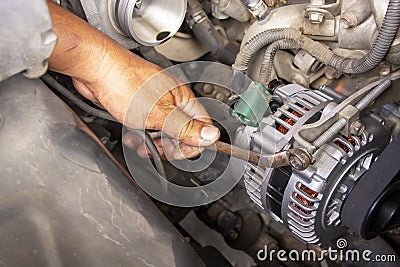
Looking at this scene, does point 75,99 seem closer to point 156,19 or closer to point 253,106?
point 156,19

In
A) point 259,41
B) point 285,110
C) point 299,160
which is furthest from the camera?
point 259,41

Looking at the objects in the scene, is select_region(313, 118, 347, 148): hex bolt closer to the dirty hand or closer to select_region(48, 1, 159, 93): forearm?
the dirty hand

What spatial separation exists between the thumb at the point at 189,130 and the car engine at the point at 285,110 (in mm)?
71

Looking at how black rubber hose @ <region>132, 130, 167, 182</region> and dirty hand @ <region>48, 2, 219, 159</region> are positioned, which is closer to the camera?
dirty hand @ <region>48, 2, 219, 159</region>

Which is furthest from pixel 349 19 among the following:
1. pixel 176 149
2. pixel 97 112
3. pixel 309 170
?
pixel 97 112

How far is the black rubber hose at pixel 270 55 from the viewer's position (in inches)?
37.8

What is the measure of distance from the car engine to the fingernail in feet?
0.21

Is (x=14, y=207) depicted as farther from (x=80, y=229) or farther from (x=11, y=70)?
(x=11, y=70)

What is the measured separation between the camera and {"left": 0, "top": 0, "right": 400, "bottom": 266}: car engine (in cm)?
80

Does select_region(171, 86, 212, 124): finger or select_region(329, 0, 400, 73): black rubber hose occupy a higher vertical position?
select_region(329, 0, 400, 73): black rubber hose

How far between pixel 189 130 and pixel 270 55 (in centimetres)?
23

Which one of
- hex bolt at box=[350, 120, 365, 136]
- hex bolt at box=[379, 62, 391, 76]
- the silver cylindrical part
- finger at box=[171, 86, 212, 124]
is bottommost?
finger at box=[171, 86, 212, 124]

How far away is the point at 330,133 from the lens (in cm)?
79

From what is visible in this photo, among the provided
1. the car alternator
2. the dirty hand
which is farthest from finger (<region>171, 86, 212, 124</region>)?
the car alternator
